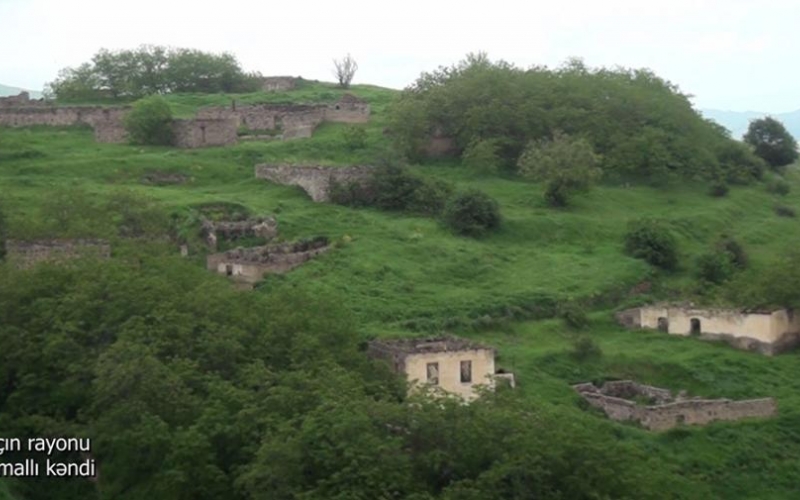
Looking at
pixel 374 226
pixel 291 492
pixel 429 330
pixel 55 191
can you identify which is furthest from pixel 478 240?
pixel 291 492

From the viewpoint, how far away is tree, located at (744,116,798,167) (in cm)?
8225

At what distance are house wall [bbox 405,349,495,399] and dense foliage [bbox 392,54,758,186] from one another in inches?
986

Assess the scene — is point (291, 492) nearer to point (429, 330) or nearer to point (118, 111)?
point (429, 330)

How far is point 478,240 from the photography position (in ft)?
192

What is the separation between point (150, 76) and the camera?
86.7 m

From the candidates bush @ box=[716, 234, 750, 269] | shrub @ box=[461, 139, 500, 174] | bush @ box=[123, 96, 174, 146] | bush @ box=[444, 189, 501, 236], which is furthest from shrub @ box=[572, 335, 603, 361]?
bush @ box=[123, 96, 174, 146]

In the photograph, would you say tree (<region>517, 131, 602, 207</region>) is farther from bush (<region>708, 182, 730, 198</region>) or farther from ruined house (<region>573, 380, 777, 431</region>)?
ruined house (<region>573, 380, 777, 431</region>)

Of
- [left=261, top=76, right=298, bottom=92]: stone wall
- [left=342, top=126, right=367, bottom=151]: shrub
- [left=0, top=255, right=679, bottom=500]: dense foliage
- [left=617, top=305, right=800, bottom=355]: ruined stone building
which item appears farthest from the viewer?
[left=261, top=76, right=298, bottom=92]: stone wall

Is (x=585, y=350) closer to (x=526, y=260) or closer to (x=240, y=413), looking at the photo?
(x=526, y=260)

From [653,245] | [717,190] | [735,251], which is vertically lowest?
[735,251]

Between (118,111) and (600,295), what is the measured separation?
2779 centimetres

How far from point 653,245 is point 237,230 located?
1507 centimetres

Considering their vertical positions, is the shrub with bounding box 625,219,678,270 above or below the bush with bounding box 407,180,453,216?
below

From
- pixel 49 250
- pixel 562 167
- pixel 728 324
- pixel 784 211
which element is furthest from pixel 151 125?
pixel 728 324
